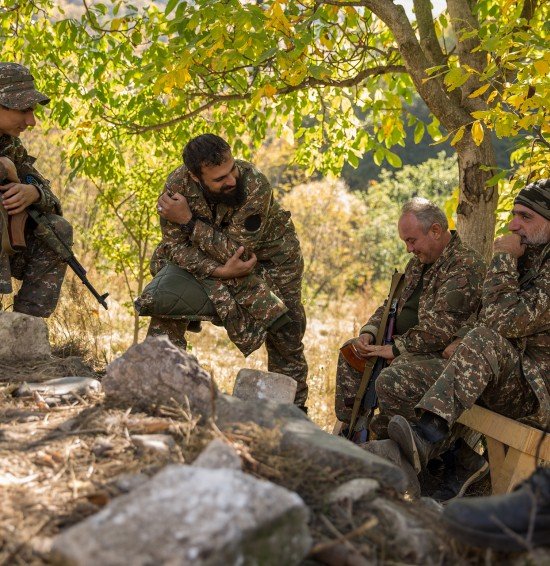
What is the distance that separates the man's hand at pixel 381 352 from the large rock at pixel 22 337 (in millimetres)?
1896

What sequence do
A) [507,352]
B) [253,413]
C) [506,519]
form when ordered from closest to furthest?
[506,519], [253,413], [507,352]

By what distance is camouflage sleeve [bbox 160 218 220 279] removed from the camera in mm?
4488

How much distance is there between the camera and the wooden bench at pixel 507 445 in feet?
Answer: 11.1

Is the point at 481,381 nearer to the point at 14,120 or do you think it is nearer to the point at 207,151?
the point at 207,151

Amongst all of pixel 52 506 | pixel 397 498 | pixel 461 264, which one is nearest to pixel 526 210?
pixel 461 264

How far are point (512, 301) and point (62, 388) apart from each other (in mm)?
2200

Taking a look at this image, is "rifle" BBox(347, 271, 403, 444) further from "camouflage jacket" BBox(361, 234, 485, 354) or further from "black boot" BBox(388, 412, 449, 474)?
"black boot" BBox(388, 412, 449, 474)

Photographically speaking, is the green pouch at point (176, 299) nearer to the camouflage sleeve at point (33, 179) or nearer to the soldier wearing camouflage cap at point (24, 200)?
the soldier wearing camouflage cap at point (24, 200)

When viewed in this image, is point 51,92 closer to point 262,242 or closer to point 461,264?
point 262,242

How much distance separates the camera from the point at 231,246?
4469mm

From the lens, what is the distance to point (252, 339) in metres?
4.48

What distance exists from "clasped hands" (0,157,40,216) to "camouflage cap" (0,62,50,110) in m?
0.34

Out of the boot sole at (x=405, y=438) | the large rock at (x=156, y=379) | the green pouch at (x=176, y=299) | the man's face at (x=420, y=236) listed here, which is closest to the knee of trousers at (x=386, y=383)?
the boot sole at (x=405, y=438)

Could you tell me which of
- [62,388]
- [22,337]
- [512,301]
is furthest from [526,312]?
[22,337]
